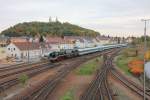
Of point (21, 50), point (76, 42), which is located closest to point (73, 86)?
point (21, 50)

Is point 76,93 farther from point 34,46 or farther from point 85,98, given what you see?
point 34,46

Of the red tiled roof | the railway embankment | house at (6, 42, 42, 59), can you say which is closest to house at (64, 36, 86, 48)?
the red tiled roof

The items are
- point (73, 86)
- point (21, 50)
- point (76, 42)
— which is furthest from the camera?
point (76, 42)

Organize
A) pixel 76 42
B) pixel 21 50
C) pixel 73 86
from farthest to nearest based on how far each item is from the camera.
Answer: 1. pixel 76 42
2. pixel 21 50
3. pixel 73 86

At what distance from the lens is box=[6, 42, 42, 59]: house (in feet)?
292

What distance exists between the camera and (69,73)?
54.0m

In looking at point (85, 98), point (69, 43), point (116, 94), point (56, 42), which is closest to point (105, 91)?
point (116, 94)

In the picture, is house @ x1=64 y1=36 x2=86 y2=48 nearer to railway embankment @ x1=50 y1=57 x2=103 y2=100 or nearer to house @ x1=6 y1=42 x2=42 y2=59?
house @ x1=6 y1=42 x2=42 y2=59

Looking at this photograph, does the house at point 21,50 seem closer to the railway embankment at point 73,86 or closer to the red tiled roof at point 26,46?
the red tiled roof at point 26,46

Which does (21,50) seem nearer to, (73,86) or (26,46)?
(26,46)

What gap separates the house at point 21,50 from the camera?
88.9 meters

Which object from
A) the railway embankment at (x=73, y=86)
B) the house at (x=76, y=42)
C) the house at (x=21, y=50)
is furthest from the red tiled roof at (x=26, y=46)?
the house at (x=76, y=42)

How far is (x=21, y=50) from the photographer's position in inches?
3509

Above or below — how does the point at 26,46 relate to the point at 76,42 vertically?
below
